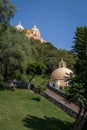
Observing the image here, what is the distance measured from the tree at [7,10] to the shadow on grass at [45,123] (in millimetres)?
20567

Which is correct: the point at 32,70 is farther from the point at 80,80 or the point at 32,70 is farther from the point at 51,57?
the point at 51,57

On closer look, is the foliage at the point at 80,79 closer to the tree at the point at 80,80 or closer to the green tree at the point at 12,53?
the tree at the point at 80,80

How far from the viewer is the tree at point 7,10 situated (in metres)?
53.9

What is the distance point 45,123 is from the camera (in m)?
37.1

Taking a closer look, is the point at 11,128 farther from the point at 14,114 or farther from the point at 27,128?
the point at 14,114

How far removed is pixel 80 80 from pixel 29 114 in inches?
307

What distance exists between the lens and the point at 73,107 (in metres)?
46.9

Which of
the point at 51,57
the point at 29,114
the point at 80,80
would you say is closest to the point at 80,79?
the point at 80,80

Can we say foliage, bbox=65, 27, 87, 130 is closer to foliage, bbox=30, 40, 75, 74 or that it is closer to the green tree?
the green tree

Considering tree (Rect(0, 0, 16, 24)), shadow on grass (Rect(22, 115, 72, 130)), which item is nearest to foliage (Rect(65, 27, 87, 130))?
shadow on grass (Rect(22, 115, 72, 130))

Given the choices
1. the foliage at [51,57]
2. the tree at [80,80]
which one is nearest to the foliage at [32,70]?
the tree at [80,80]

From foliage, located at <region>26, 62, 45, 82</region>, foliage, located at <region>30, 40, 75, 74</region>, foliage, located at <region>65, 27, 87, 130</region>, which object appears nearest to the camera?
foliage, located at <region>65, 27, 87, 130</region>

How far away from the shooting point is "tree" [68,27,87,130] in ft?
117

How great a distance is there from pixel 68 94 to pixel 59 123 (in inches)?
162
